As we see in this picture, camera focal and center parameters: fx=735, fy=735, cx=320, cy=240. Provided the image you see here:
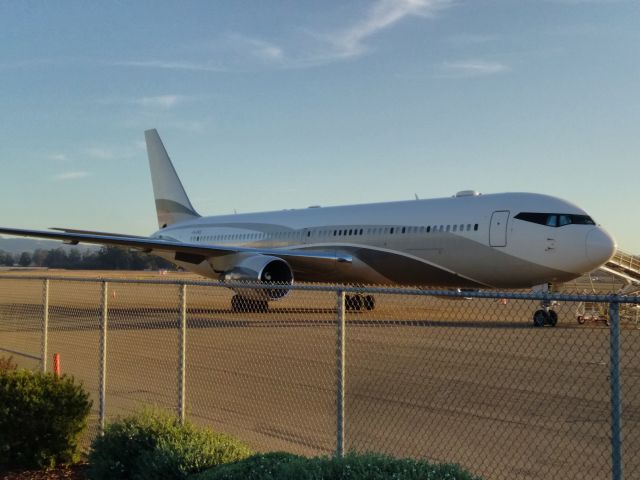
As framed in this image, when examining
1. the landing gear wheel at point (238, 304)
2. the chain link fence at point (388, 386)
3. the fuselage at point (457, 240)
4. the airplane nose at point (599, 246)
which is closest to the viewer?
the chain link fence at point (388, 386)

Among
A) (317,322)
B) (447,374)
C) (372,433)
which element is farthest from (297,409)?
(317,322)

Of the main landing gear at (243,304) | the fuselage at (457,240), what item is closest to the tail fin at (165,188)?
the fuselage at (457,240)

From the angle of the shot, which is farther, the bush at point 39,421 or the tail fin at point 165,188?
the tail fin at point 165,188

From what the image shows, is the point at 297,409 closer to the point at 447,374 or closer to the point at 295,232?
the point at 447,374

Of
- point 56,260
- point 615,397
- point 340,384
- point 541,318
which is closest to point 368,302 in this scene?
point 541,318

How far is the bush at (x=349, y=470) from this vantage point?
12.7ft

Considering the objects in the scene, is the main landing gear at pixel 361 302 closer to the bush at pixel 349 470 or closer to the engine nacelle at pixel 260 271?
the engine nacelle at pixel 260 271

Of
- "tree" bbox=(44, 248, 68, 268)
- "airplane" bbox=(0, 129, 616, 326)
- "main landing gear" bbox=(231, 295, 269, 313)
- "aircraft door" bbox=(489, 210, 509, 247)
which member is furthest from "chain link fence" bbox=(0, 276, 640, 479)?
"tree" bbox=(44, 248, 68, 268)

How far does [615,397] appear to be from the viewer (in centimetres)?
407

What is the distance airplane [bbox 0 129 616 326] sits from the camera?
17344 millimetres

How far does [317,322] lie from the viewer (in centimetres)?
1791

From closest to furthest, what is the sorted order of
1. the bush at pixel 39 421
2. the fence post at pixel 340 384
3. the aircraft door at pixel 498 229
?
the fence post at pixel 340 384 < the bush at pixel 39 421 < the aircraft door at pixel 498 229

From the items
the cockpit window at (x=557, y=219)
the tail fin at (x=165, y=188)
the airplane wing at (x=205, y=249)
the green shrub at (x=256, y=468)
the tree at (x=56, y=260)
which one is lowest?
the tree at (x=56, y=260)

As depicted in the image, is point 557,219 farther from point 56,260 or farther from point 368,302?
point 56,260
